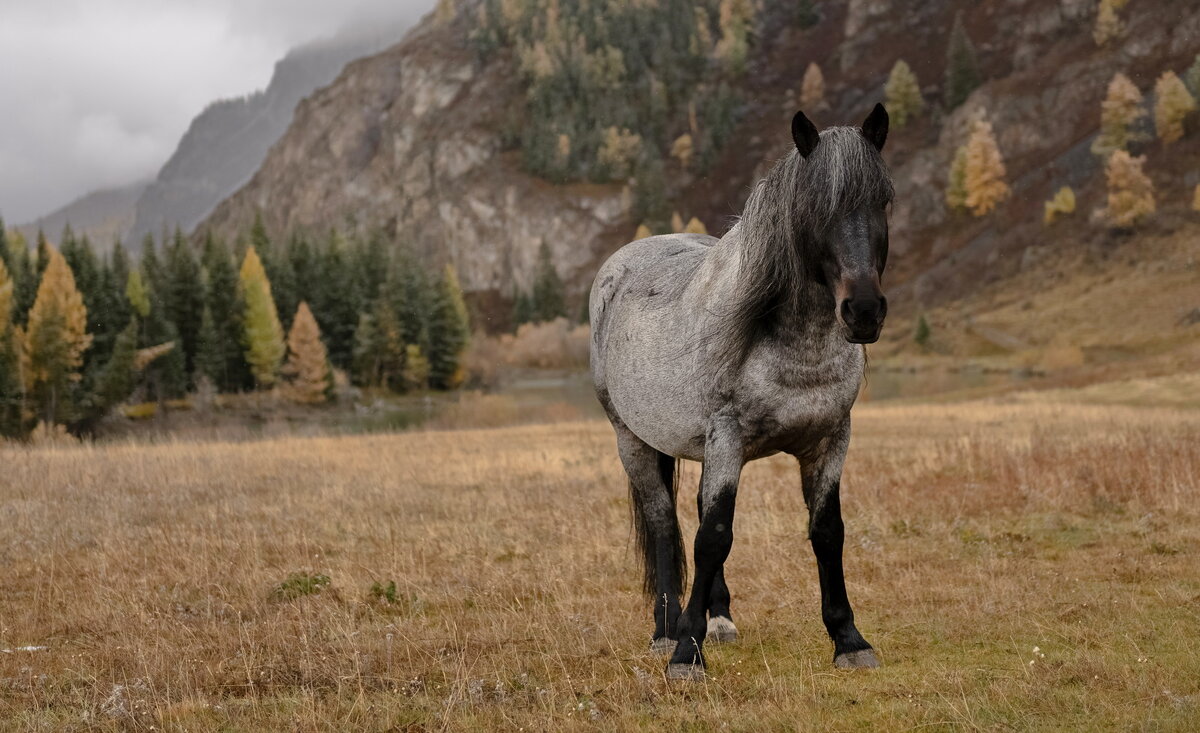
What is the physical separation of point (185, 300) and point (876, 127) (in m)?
70.3

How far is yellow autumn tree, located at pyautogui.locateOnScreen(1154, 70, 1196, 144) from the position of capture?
96.6 metres

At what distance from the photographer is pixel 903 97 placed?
13850 cm

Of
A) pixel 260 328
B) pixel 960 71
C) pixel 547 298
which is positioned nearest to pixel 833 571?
pixel 260 328

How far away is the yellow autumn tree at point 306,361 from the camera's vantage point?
2608 inches

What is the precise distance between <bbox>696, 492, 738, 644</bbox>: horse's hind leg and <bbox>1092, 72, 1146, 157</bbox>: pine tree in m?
113

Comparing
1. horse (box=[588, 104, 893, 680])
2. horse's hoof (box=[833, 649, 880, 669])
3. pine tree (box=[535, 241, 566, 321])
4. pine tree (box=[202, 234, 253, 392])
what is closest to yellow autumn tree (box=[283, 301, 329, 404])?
pine tree (box=[202, 234, 253, 392])

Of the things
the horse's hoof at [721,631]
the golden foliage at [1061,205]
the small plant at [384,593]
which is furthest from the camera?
the golden foliage at [1061,205]

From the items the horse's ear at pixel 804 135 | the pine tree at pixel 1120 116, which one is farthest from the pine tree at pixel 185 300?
the pine tree at pixel 1120 116

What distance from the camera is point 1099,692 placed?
4875 millimetres

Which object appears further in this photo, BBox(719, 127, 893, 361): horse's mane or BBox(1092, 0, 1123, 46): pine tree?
BBox(1092, 0, 1123, 46): pine tree

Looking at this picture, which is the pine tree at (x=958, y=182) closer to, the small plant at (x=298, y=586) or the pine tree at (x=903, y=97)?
the pine tree at (x=903, y=97)

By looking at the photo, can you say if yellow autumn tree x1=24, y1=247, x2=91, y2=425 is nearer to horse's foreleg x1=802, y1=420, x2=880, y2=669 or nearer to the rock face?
the rock face

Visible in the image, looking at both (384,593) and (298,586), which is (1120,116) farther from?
(298,586)

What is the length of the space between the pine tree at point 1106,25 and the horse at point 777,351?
471 ft
